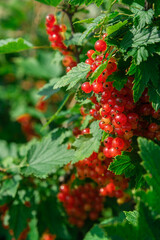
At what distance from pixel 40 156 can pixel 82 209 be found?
648 millimetres

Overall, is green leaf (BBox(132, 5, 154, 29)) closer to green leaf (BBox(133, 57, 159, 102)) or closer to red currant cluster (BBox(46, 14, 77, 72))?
green leaf (BBox(133, 57, 159, 102))

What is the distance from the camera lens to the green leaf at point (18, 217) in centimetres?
204

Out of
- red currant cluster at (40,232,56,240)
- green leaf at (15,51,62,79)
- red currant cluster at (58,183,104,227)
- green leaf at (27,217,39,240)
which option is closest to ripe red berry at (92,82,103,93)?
red currant cluster at (58,183,104,227)

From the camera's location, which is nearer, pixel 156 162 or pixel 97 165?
pixel 156 162

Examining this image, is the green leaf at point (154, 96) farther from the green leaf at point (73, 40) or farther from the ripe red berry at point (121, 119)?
the green leaf at point (73, 40)

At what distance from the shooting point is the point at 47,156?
6.16ft

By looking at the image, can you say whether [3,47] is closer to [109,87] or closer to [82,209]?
[109,87]

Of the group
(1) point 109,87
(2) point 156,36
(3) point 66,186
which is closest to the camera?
(2) point 156,36

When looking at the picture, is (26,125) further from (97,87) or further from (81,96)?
(97,87)

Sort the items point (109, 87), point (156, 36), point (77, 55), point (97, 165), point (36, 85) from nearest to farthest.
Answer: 1. point (156, 36)
2. point (109, 87)
3. point (97, 165)
4. point (77, 55)
5. point (36, 85)

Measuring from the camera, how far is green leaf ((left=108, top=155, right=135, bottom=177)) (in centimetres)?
128

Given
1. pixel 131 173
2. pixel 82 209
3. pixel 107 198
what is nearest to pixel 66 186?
pixel 82 209

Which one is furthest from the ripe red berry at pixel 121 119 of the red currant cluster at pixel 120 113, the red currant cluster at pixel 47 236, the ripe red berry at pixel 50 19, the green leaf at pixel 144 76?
the red currant cluster at pixel 47 236

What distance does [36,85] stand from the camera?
4445 mm
